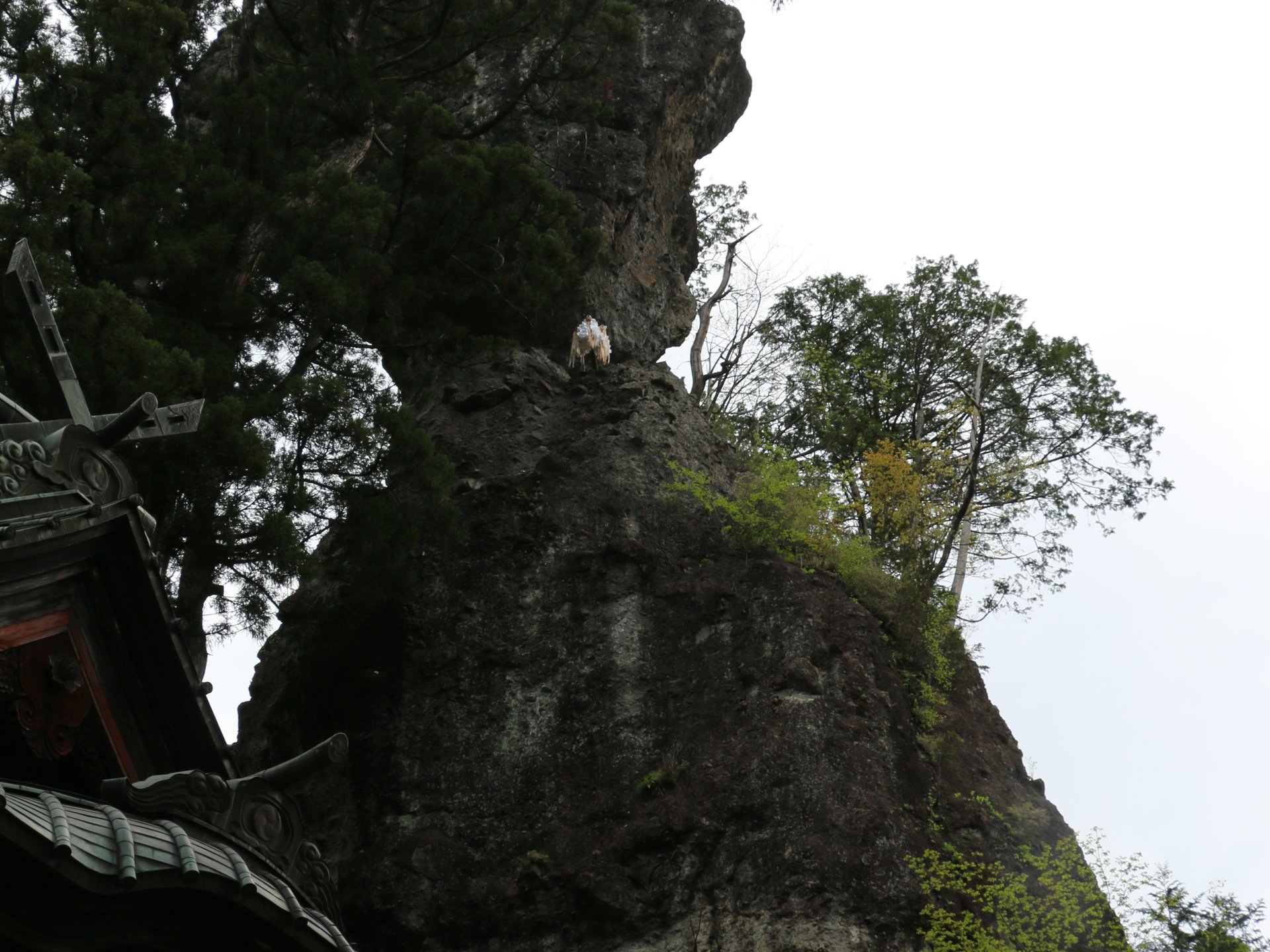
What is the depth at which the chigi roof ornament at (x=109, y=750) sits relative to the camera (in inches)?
229

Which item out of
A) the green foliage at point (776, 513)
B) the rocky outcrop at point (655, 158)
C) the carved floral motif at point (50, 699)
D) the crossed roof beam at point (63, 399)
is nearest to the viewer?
the carved floral motif at point (50, 699)

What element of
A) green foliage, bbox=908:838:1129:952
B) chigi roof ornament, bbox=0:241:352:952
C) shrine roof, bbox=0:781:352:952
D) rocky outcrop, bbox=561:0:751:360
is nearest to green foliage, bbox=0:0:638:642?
chigi roof ornament, bbox=0:241:352:952

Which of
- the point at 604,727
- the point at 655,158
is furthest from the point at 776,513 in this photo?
the point at 655,158

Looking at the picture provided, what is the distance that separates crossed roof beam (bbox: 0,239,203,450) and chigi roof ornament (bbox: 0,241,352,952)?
1 cm

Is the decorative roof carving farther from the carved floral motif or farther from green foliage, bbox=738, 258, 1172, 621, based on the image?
green foliage, bbox=738, 258, 1172, 621

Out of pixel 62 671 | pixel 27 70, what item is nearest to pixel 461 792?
pixel 62 671

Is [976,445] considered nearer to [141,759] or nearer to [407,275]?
[407,275]

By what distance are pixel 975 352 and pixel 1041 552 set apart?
4403 millimetres

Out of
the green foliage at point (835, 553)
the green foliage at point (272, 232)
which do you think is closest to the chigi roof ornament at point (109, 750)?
the green foliage at point (272, 232)

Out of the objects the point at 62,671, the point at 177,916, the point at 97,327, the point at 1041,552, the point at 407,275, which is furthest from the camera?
the point at 1041,552

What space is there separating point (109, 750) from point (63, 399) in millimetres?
2336

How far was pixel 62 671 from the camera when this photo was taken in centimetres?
774

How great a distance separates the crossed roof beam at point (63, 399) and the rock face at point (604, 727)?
18.2 ft

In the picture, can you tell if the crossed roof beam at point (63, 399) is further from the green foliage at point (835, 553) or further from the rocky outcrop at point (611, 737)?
the green foliage at point (835, 553)
